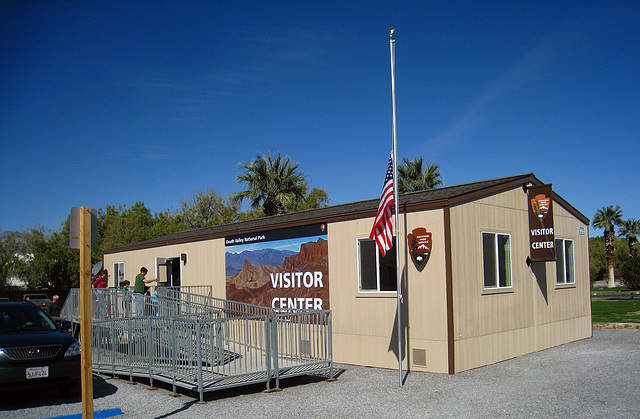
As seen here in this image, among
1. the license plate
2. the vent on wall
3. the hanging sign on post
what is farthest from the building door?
the hanging sign on post

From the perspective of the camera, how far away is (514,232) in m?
12.6

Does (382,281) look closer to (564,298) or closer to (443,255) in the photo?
(443,255)

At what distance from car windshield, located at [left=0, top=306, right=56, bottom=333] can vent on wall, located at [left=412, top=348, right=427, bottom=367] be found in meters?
6.73

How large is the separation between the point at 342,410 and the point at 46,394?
205 inches

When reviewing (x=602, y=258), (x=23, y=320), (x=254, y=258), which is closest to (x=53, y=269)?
(x=254, y=258)

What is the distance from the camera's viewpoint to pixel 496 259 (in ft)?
38.8

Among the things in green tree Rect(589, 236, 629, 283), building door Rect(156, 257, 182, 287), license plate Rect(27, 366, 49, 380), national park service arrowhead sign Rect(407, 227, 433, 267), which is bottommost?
green tree Rect(589, 236, 629, 283)

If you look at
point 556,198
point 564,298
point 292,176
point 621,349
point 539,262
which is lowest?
point 621,349

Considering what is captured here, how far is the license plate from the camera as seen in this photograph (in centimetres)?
820

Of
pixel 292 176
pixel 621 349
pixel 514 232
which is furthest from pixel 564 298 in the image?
pixel 292 176

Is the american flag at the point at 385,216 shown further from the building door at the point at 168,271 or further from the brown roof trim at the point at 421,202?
the building door at the point at 168,271

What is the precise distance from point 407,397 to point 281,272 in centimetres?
612

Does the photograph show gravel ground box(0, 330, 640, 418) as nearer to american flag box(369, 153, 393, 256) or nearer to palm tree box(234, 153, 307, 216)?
american flag box(369, 153, 393, 256)

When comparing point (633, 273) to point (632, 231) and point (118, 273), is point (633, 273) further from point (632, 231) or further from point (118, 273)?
point (118, 273)
